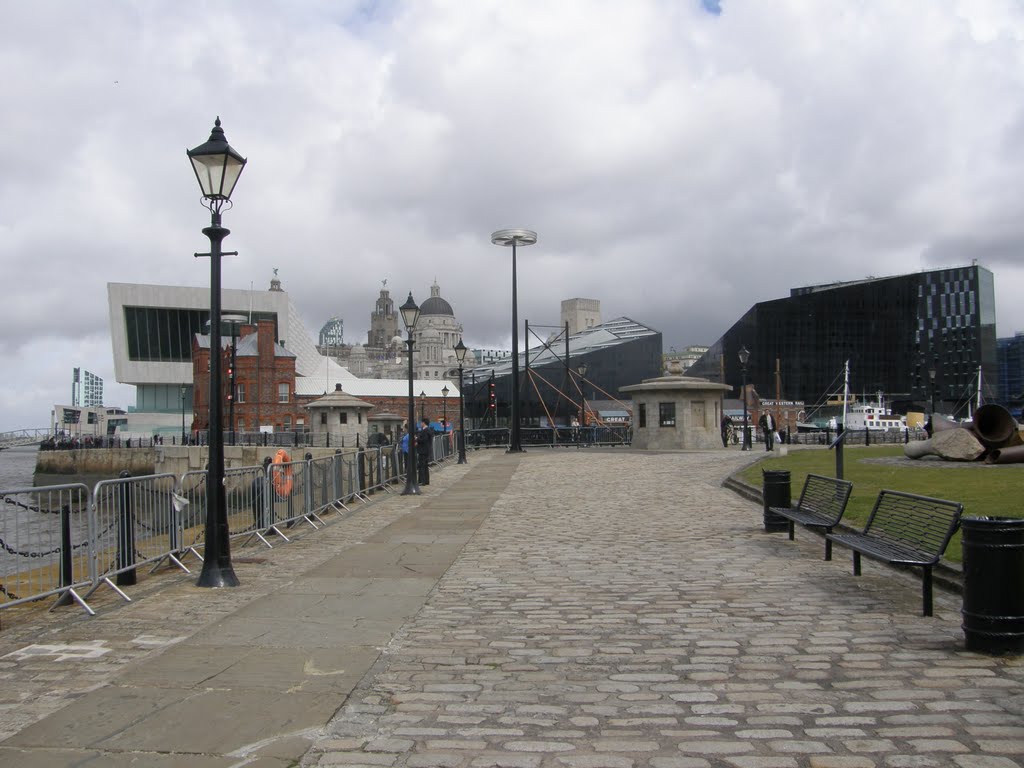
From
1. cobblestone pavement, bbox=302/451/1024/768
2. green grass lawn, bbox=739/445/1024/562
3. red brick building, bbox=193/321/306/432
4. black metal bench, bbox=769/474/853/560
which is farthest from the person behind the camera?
red brick building, bbox=193/321/306/432

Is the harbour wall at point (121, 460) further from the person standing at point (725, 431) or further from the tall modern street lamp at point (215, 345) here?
the tall modern street lamp at point (215, 345)

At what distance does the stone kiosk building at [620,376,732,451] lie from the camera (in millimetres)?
37156

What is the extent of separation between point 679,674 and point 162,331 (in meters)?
96.6

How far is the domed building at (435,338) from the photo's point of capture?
17975 cm

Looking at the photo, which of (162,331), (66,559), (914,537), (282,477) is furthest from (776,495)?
(162,331)

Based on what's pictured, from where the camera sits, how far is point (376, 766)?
13.9ft

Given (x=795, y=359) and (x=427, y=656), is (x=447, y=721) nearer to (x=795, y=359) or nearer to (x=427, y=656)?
(x=427, y=656)

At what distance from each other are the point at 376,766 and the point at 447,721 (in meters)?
0.69

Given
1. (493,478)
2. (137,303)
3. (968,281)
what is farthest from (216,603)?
(968,281)

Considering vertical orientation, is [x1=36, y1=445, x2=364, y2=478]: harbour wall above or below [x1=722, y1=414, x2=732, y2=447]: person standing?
below

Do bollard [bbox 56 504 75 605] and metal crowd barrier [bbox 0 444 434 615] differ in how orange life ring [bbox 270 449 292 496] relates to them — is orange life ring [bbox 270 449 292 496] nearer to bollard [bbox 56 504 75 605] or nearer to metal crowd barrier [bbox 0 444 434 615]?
metal crowd barrier [bbox 0 444 434 615]

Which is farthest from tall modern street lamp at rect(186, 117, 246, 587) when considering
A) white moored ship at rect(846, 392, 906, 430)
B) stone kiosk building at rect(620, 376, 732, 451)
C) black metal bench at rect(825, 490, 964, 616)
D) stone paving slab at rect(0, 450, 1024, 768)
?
white moored ship at rect(846, 392, 906, 430)

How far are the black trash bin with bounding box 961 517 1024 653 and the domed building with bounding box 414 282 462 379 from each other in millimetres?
171674

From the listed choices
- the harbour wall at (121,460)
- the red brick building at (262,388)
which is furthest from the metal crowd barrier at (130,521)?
the red brick building at (262,388)
